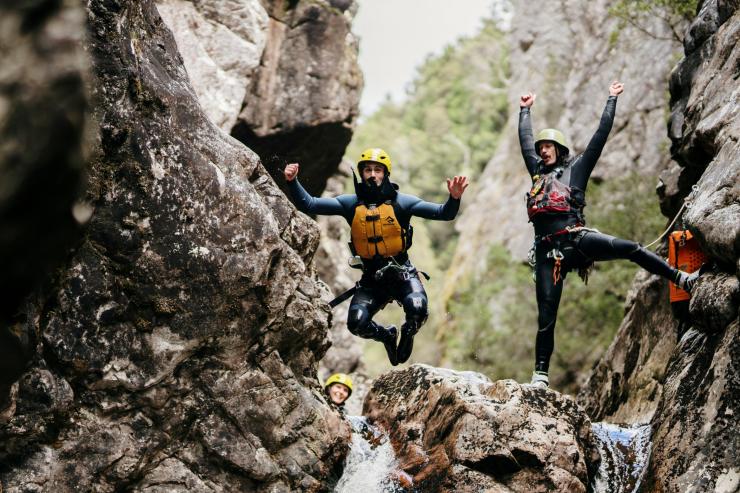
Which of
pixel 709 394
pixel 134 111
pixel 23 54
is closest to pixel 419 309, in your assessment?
pixel 709 394

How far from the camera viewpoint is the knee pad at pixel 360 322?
28.0ft

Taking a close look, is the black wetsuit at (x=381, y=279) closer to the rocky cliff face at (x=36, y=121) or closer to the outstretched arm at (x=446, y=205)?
the outstretched arm at (x=446, y=205)

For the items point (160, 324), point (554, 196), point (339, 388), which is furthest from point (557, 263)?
point (160, 324)

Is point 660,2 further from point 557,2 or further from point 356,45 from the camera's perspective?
point 557,2

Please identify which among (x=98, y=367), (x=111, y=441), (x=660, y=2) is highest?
(x=660, y=2)

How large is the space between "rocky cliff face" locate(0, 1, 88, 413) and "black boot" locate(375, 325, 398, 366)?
559 centimetres

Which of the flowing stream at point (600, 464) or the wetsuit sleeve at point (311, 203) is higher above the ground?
the wetsuit sleeve at point (311, 203)

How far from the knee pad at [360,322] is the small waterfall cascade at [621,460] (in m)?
2.55

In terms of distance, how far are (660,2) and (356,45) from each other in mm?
6300

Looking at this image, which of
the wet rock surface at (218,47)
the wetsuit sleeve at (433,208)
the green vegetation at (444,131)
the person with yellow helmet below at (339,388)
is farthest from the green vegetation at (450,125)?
the wetsuit sleeve at (433,208)

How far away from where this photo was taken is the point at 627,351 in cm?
1095

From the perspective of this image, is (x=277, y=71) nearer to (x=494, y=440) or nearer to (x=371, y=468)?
(x=371, y=468)

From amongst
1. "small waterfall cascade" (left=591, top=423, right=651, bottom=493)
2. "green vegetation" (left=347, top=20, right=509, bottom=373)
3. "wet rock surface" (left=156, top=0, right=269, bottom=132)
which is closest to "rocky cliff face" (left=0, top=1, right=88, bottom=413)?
"small waterfall cascade" (left=591, top=423, right=651, bottom=493)

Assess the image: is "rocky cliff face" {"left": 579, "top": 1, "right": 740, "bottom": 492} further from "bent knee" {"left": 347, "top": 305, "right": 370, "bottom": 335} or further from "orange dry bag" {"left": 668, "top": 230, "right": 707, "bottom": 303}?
"bent knee" {"left": 347, "top": 305, "right": 370, "bottom": 335}
